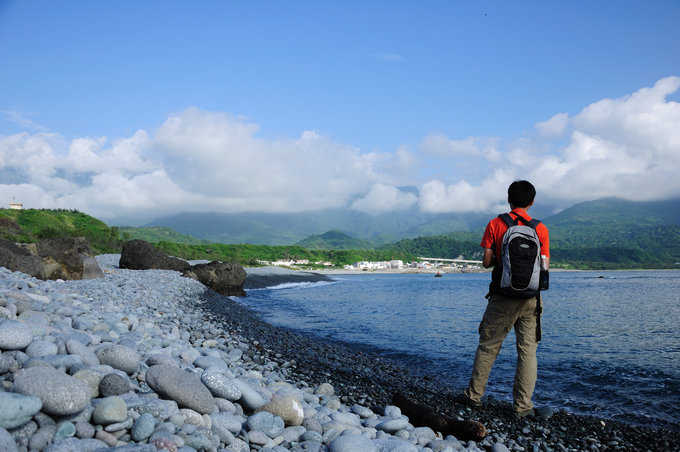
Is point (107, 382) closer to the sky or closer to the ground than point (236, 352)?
closer to the sky

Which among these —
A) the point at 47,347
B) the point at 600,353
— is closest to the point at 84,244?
the point at 47,347

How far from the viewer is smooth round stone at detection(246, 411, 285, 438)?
4070mm

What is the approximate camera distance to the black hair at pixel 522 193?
5.81 meters

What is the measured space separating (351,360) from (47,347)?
7906mm

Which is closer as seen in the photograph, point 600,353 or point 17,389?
point 17,389

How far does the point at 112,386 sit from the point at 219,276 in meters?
25.2

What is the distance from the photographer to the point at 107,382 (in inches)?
145

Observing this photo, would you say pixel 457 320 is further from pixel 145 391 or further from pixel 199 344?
pixel 145 391

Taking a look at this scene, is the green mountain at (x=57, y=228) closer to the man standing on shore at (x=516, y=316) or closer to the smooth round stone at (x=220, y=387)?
the smooth round stone at (x=220, y=387)

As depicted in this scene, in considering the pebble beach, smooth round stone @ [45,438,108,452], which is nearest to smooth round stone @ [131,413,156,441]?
the pebble beach

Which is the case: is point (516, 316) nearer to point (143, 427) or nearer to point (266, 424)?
point (266, 424)

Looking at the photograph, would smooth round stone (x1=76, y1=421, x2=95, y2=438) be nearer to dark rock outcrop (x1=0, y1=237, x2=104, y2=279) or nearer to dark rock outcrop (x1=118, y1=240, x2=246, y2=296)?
dark rock outcrop (x1=0, y1=237, x2=104, y2=279)

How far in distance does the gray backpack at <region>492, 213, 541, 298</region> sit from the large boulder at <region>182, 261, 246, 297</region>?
24.6 metres

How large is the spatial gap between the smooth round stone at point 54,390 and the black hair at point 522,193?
18.5ft
